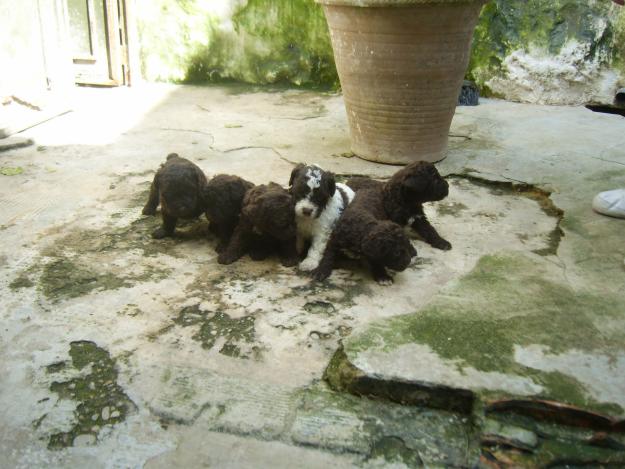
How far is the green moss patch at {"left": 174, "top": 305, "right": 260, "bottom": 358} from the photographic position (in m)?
2.46

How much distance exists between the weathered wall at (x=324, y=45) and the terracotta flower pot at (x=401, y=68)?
2.64 metres

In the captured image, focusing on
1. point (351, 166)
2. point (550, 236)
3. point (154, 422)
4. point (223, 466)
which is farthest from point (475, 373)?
point (351, 166)

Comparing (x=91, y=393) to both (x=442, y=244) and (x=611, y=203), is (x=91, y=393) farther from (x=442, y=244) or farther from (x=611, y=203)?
(x=611, y=203)

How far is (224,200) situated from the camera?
3.28 metres

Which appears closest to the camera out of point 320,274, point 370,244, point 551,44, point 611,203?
point 370,244

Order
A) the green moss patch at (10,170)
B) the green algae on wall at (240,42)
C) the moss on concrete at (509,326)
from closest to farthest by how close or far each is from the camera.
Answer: the moss on concrete at (509,326) → the green moss patch at (10,170) → the green algae on wall at (240,42)

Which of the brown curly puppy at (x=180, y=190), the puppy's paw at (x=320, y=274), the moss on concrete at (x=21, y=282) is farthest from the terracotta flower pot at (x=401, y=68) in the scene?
the moss on concrete at (x=21, y=282)

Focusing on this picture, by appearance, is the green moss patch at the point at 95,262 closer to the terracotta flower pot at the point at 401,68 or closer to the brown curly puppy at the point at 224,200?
the brown curly puppy at the point at 224,200

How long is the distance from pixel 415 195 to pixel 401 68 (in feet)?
4.76

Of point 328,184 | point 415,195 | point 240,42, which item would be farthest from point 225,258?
point 240,42

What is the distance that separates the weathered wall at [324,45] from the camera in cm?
668

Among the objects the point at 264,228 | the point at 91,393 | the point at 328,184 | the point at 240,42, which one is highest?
the point at 240,42

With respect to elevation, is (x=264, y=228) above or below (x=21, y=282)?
above

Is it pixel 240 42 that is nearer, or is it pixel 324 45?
pixel 324 45
